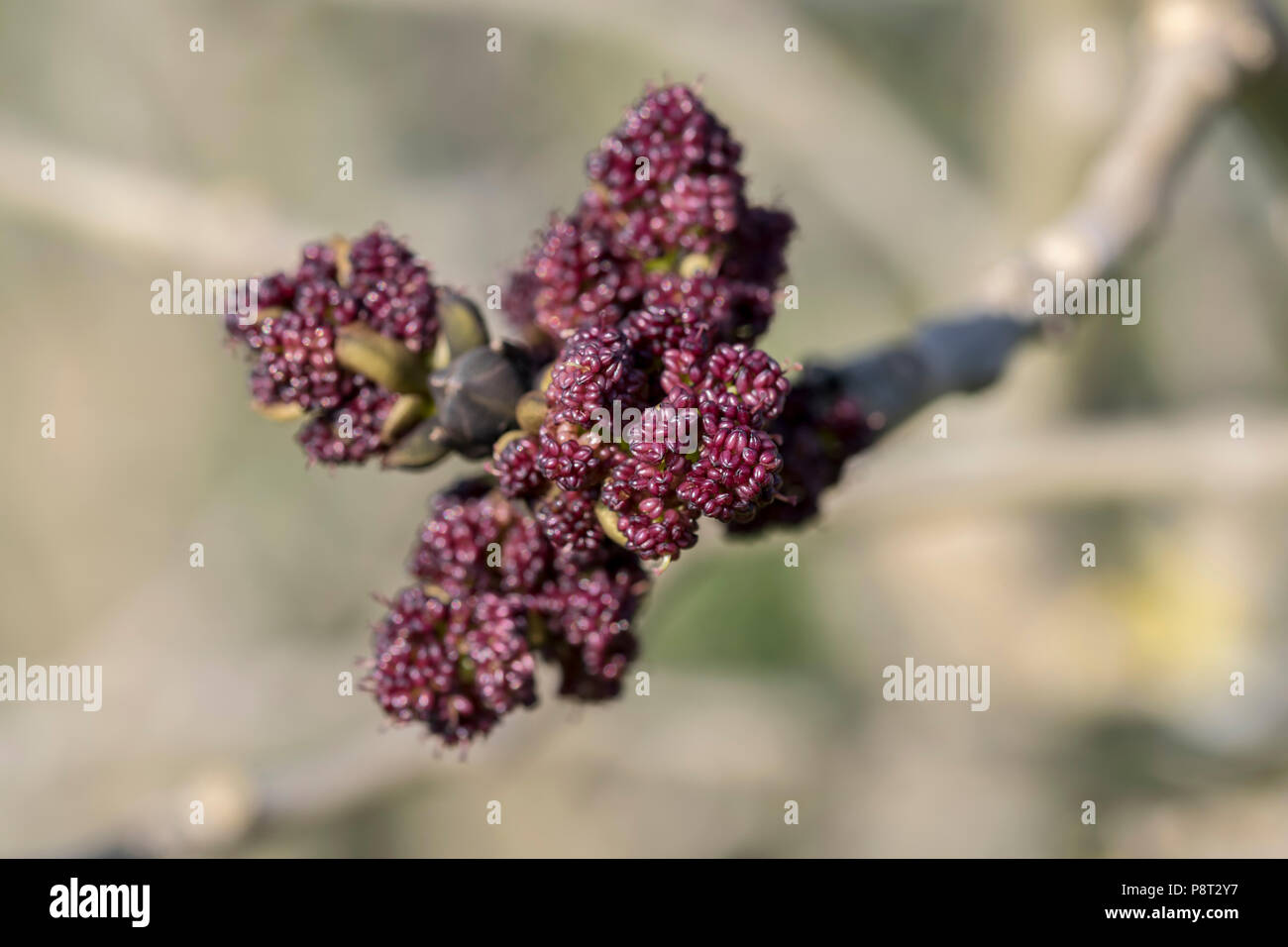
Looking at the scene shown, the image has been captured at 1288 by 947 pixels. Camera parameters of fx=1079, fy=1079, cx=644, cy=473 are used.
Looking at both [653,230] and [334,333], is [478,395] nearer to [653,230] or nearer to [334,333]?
[334,333]

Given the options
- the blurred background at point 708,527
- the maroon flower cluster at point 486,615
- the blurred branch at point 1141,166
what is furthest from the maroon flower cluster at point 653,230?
the blurred background at point 708,527

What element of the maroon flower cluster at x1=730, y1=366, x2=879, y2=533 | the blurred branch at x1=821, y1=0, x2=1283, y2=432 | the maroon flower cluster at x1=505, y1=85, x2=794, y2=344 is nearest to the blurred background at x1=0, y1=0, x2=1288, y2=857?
the blurred branch at x1=821, y1=0, x2=1283, y2=432

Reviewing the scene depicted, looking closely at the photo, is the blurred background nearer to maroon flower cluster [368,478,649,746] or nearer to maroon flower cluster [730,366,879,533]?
maroon flower cluster [730,366,879,533]

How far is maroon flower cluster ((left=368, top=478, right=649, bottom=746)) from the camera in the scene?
2.03 m

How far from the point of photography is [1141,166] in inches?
132

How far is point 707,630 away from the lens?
47.5 ft

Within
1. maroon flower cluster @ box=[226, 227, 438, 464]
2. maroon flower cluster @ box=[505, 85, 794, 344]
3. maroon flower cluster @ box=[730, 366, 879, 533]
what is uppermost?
maroon flower cluster @ box=[505, 85, 794, 344]

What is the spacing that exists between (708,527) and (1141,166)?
1.80 meters

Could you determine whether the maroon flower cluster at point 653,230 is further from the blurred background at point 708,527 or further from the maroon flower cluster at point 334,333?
the blurred background at point 708,527

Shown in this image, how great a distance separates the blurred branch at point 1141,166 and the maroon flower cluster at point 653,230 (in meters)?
0.66

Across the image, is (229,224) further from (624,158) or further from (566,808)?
(566,808)

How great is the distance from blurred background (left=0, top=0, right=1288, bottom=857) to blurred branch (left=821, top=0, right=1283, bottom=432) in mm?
243

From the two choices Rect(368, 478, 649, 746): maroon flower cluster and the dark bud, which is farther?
Rect(368, 478, 649, 746): maroon flower cluster
